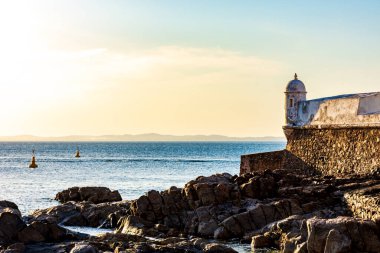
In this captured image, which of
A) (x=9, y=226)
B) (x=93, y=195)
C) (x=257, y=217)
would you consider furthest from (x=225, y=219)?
(x=93, y=195)

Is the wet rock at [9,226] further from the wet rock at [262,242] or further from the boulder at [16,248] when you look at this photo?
the wet rock at [262,242]

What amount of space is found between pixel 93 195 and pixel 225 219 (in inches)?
579

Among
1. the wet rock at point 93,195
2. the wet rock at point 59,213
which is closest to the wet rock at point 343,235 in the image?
the wet rock at point 59,213

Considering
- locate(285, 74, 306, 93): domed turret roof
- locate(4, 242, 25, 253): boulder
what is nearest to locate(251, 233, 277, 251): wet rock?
locate(4, 242, 25, 253): boulder

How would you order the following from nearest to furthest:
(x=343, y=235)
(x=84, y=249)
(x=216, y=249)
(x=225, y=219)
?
1. (x=343, y=235)
2. (x=84, y=249)
3. (x=216, y=249)
4. (x=225, y=219)

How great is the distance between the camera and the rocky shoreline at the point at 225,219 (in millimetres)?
23328

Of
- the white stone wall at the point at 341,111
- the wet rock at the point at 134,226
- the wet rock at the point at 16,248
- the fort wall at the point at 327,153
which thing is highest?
the white stone wall at the point at 341,111

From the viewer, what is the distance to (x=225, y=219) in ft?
98.5

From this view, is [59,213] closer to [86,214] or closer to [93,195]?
[86,214]

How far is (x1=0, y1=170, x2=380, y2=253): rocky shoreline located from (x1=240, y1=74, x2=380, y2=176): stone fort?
3.29m

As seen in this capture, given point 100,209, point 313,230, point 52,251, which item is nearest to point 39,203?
point 100,209

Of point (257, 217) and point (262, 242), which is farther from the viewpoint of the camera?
Answer: point (257, 217)

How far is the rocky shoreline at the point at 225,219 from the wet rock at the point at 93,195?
498 centimetres

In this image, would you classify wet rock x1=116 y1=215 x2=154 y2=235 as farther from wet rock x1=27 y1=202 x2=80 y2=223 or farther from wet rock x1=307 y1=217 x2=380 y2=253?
wet rock x1=307 y1=217 x2=380 y2=253
